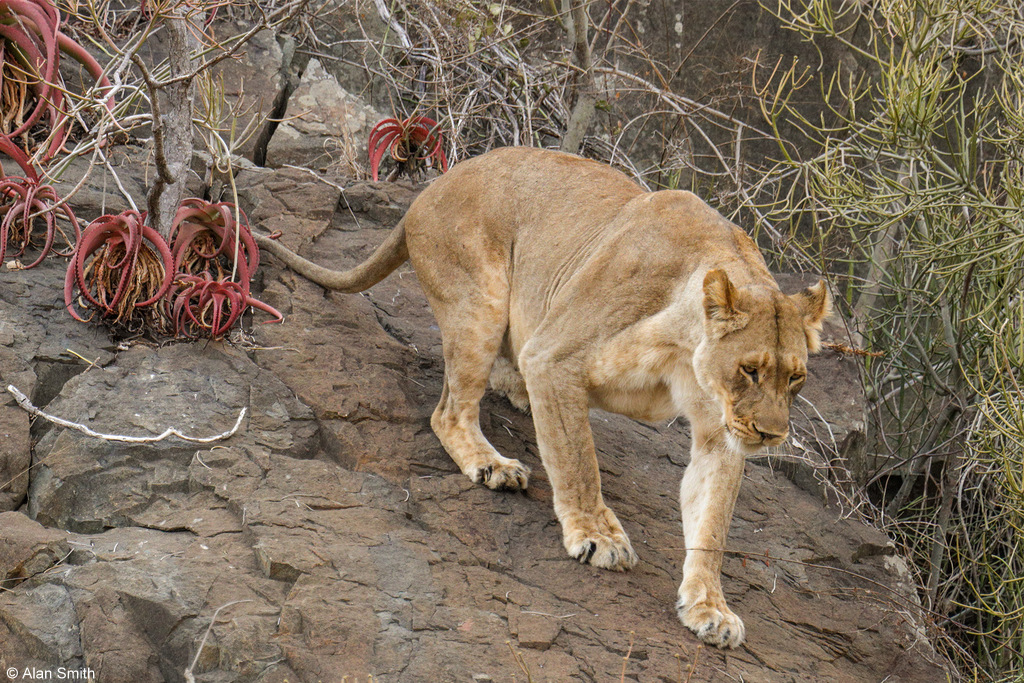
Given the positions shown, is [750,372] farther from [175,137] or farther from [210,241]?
[175,137]

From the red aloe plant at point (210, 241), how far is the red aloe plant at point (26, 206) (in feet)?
1.69

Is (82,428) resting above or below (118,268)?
below

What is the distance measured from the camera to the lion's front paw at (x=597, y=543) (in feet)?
13.7

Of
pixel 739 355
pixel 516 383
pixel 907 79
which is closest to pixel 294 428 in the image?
pixel 516 383

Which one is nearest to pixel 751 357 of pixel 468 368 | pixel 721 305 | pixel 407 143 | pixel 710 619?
pixel 721 305

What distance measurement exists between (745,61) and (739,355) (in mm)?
4845

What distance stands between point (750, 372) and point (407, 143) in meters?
4.13

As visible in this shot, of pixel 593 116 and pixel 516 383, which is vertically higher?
pixel 593 116

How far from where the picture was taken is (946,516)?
6242mm

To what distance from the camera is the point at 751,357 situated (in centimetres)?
371

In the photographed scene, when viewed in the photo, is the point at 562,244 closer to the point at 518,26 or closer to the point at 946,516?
the point at 946,516

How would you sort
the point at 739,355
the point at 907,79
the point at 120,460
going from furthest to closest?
the point at 907,79, the point at 120,460, the point at 739,355

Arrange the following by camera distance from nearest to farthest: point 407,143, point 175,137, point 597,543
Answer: point 597,543 < point 175,137 < point 407,143

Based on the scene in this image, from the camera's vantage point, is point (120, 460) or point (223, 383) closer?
point (120, 460)
